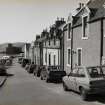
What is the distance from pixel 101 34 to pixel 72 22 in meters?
8.91

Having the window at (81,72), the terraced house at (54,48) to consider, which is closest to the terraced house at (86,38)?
the terraced house at (54,48)

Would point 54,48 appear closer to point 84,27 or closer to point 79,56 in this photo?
point 79,56

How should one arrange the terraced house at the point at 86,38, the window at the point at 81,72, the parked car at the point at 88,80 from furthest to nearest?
1. the terraced house at the point at 86,38
2. the window at the point at 81,72
3. the parked car at the point at 88,80

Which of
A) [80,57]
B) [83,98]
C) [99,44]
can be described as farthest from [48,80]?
[83,98]

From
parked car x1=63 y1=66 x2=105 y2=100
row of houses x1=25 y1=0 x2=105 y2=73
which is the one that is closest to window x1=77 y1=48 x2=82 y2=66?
row of houses x1=25 y1=0 x2=105 y2=73

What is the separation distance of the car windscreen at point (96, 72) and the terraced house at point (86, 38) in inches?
266

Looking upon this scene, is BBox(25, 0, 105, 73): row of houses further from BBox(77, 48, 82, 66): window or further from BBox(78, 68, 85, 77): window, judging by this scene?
BBox(78, 68, 85, 77): window

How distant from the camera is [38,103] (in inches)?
587

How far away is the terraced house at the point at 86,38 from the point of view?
2362 cm

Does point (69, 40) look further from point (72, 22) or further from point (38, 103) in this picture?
point (38, 103)

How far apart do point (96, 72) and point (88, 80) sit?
3.25 feet

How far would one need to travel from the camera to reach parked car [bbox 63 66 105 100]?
1470cm

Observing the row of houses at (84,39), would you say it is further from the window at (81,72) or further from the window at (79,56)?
the window at (81,72)

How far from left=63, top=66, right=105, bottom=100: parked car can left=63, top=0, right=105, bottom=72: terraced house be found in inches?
250
